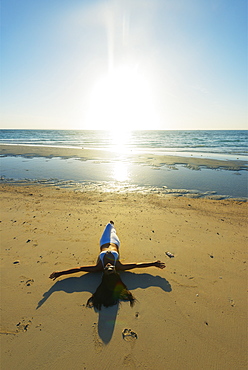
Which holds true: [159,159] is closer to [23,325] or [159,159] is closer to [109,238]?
[109,238]

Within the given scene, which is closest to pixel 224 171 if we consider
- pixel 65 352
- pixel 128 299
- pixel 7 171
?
pixel 128 299

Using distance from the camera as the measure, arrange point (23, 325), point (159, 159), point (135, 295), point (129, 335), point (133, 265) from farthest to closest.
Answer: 1. point (159, 159)
2. point (133, 265)
3. point (135, 295)
4. point (23, 325)
5. point (129, 335)

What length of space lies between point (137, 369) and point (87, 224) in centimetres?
446

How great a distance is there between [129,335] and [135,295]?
30.5 inches

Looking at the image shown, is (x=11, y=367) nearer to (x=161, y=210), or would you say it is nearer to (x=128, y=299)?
(x=128, y=299)

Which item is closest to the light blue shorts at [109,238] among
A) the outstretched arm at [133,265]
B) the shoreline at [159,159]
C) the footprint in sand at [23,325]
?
the outstretched arm at [133,265]

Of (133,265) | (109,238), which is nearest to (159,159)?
(109,238)

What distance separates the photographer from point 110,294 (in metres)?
3.68

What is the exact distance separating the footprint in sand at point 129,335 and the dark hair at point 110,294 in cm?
48

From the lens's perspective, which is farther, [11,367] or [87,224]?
[87,224]

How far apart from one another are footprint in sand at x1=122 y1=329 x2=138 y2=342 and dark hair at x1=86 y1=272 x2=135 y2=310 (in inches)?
18.8

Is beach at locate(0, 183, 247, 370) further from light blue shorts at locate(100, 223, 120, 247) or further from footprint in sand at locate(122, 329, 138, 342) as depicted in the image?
light blue shorts at locate(100, 223, 120, 247)

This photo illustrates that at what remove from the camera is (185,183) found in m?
12.8

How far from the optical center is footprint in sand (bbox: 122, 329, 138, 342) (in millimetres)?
3078
